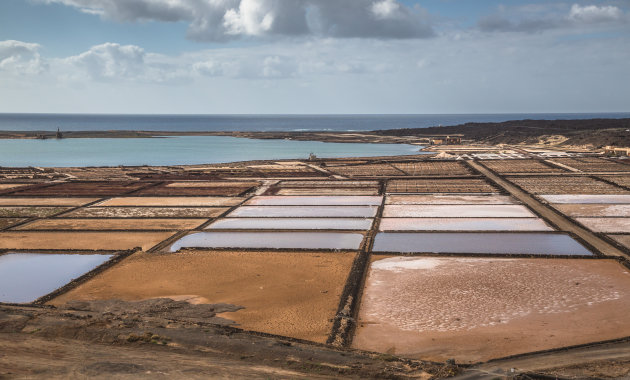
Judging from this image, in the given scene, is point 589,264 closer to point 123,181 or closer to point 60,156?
point 123,181

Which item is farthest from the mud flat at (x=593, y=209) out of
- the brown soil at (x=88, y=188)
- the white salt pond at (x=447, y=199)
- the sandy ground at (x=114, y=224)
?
the brown soil at (x=88, y=188)

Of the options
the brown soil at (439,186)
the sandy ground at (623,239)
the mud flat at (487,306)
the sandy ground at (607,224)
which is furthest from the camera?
the brown soil at (439,186)

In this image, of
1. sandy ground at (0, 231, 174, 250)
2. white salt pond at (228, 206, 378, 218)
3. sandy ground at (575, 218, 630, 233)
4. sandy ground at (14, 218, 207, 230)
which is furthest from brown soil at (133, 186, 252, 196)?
sandy ground at (575, 218, 630, 233)

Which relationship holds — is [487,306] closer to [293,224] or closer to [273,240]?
[273,240]

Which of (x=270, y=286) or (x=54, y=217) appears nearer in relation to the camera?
(x=270, y=286)

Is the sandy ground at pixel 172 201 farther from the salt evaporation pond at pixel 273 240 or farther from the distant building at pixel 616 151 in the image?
the distant building at pixel 616 151

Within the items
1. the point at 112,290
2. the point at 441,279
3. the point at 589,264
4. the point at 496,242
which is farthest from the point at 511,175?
the point at 112,290
